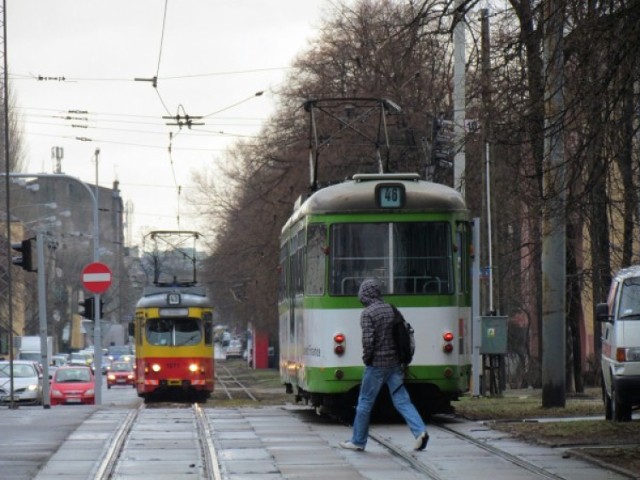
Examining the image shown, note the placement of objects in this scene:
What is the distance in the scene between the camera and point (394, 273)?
20672 mm

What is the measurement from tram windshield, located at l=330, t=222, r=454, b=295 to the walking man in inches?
167

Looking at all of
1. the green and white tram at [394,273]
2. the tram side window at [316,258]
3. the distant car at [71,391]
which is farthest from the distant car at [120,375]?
the green and white tram at [394,273]

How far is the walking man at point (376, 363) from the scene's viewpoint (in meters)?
16.3

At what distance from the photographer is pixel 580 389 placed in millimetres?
36656

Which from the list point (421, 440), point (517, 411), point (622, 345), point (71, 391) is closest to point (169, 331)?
point (71, 391)

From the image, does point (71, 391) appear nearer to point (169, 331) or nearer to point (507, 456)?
point (169, 331)

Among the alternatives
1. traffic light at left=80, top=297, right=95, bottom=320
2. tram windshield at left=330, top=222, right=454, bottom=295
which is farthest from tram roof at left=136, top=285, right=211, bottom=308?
tram windshield at left=330, top=222, right=454, bottom=295

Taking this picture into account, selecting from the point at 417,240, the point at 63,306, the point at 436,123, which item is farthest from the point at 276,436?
the point at 63,306

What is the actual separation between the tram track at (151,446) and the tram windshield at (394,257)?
2652 millimetres

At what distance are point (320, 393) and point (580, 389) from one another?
16575 mm

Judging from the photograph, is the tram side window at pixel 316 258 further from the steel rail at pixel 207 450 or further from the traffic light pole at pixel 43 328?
the traffic light pole at pixel 43 328

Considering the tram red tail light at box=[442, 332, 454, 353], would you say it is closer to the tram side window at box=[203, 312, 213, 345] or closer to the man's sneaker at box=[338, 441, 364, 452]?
the man's sneaker at box=[338, 441, 364, 452]

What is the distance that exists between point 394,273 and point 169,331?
21.6 metres

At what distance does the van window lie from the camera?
19.7 m
